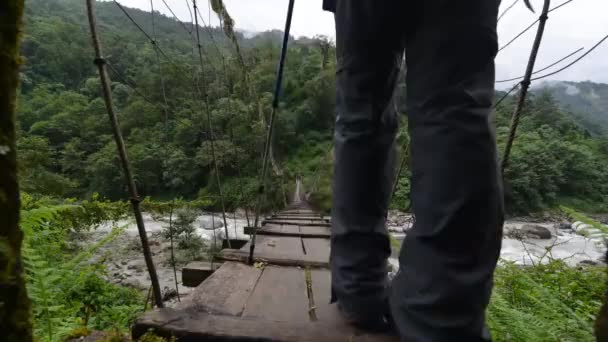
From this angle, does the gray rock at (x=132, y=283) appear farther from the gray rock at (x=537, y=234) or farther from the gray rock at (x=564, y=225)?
the gray rock at (x=564, y=225)

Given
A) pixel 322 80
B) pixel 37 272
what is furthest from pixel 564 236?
pixel 322 80

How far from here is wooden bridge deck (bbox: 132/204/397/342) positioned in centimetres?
48

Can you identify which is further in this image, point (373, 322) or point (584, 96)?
point (584, 96)

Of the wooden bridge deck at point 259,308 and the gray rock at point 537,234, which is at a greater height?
the wooden bridge deck at point 259,308

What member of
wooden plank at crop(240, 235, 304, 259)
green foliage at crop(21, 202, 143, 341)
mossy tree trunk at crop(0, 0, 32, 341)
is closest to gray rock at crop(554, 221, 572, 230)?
wooden plank at crop(240, 235, 304, 259)

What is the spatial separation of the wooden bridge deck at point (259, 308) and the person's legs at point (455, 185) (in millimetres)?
153

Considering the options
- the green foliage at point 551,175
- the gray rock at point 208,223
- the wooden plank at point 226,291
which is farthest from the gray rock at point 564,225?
the wooden plank at point 226,291

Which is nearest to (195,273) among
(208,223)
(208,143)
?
(208,143)

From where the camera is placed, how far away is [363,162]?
0.56 meters

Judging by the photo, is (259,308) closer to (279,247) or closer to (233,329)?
(233,329)

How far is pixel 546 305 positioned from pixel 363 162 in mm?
730

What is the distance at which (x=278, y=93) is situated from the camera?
0.85m

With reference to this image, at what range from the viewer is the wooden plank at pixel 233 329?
469mm

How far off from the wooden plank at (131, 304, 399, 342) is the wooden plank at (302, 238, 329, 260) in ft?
1.81
